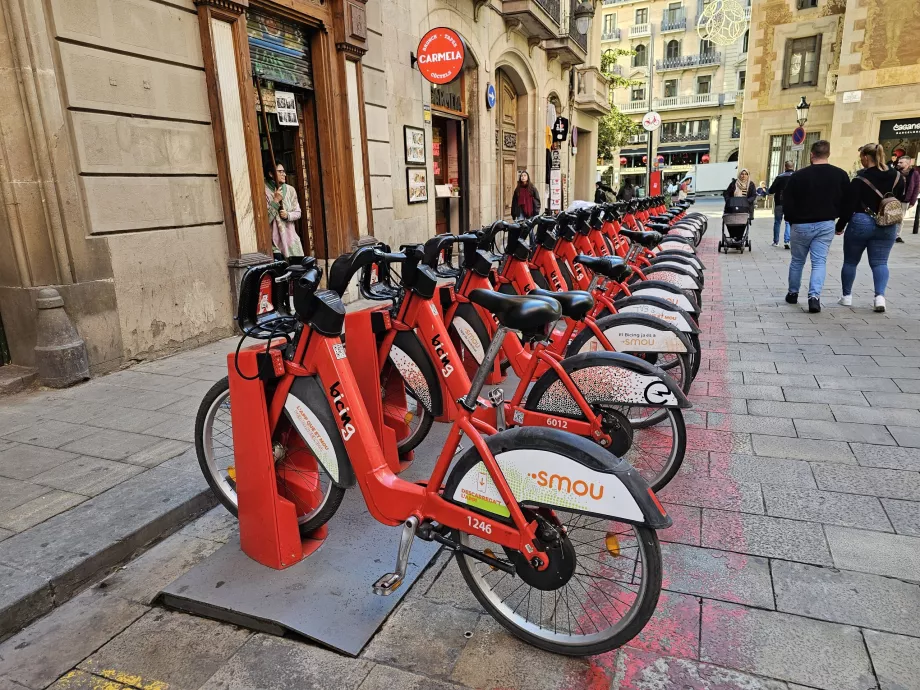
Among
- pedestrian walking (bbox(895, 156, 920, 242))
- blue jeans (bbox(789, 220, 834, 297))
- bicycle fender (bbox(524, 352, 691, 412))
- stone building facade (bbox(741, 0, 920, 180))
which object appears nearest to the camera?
bicycle fender (bbox(524, 352, 691, 412))

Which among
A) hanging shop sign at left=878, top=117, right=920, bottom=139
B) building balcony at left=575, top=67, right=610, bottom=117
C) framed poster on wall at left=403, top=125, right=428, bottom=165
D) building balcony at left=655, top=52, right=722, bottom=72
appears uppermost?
building balcony at left=655, top=52, right=722, bottom=72

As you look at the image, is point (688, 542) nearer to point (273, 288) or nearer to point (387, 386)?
point (387, 386)

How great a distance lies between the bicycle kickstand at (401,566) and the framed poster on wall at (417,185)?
338 inches

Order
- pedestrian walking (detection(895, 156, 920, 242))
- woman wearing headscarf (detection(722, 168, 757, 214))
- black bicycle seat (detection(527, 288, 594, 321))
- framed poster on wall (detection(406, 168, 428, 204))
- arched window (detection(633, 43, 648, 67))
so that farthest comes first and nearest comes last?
arched window (detection(633, 43, 648, 67)) < woman wearing headscarf (detection(722, 168, 757, 214)) < pedestrian walking (detection(895, 156, 920, 242)) < framed poster on wall (detection(406, 168, 428, 204)) < black bicycle seat (detection(527, 288, 594, 321))

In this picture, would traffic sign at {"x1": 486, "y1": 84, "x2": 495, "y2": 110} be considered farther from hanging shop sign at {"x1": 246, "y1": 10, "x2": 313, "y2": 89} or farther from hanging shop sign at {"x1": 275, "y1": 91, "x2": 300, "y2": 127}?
hanging shop sign at {"x1": 275, "y1": 91, "x2": 300, "y2": 127}

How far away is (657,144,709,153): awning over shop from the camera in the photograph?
173ft

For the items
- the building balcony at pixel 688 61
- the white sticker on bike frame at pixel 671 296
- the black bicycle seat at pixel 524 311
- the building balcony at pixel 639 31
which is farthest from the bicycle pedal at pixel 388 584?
the building balcony at pixel 639 31

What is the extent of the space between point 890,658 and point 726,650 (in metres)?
0.52

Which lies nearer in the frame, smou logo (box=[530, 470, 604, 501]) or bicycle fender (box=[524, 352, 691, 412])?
smou logo (box=[530, 470, 604, 501])

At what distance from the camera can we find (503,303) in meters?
2.20

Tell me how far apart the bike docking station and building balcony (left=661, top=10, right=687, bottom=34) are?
5905 centimetres

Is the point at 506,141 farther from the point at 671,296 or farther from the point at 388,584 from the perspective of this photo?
the point at 388,584

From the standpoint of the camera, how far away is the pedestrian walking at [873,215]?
6.73 m

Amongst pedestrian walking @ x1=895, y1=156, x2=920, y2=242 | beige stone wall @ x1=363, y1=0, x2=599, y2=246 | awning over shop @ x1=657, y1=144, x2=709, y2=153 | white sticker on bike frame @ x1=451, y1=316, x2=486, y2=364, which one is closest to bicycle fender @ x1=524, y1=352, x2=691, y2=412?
white sticker on bike frame @ x1=451, y1=316, x2=486, y2=364
